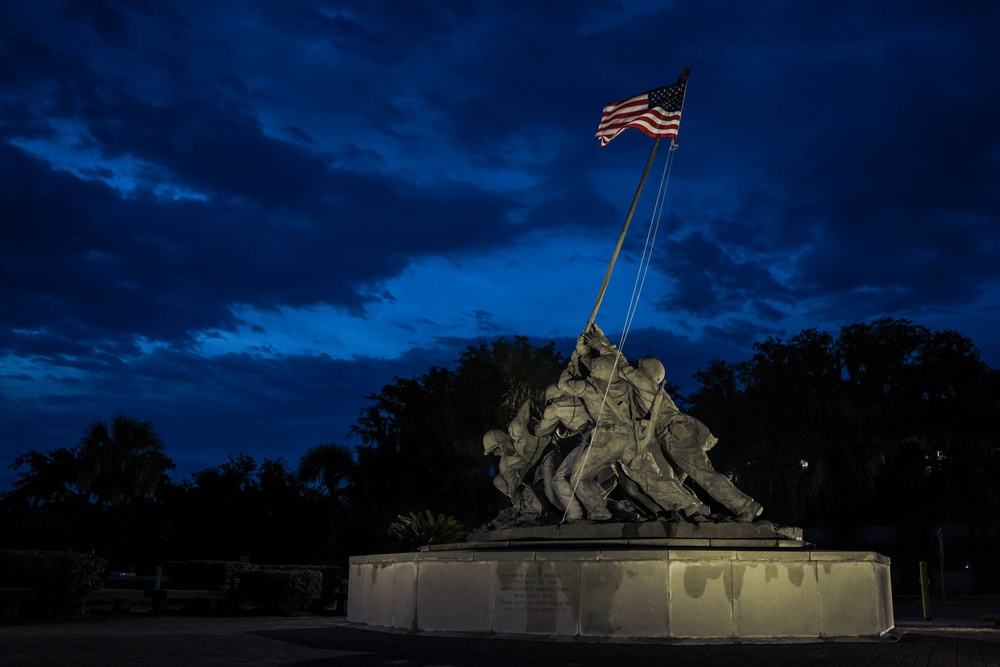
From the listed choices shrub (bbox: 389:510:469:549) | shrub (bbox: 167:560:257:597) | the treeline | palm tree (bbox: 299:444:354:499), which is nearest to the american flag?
shrub (bbox: 389:510:469:549)

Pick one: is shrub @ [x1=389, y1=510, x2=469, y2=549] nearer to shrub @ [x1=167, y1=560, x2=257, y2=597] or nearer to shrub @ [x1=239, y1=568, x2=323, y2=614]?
shrub @ [x1=239, y1=568, x2=323, y2=614]

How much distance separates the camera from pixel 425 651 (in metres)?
9.27

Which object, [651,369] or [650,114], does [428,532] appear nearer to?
[651,369]

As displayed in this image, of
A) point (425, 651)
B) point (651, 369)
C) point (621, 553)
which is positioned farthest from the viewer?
point (651, 369)

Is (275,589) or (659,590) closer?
(659,590)

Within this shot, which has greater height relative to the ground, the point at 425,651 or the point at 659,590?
the point at 659,590

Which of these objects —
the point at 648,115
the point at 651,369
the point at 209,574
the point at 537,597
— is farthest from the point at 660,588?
the point at 209,574

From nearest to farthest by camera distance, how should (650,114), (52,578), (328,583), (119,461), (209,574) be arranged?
1. (650,114)
2. (52,578)
3. (209,574)
4. (328,583)
5. (119,461)

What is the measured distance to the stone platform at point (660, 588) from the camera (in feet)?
33.2

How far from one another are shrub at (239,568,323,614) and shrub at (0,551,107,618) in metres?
3.95

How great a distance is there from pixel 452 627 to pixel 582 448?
137 inches

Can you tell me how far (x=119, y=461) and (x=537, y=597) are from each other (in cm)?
2636

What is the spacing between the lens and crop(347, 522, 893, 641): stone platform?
33.2ft

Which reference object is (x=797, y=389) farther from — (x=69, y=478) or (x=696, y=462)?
(x=69, y=478)
